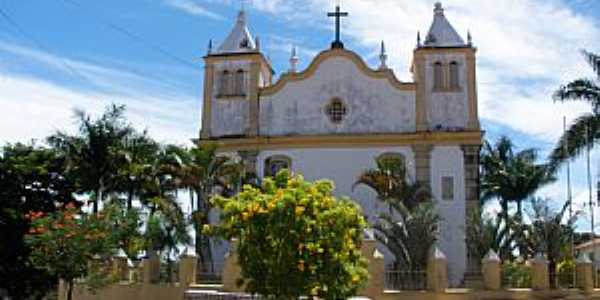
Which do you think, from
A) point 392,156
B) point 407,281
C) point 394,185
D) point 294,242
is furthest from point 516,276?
point 392,156

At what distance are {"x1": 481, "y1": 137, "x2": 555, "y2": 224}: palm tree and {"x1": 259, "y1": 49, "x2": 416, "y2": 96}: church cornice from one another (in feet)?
30.7

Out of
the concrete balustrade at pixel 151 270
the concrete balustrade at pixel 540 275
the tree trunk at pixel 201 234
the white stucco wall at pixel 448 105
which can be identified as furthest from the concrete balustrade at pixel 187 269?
the white stucco wall at pixel 448 105

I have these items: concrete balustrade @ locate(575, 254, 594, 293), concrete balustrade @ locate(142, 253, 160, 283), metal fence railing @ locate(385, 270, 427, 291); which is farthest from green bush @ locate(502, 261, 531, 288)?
concrete balustrade @ locate(142, 253, 160, 283)

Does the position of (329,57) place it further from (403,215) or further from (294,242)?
(294,242)

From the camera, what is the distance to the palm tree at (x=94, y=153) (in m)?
30.2

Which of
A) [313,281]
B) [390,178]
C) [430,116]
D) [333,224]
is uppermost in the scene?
[430,116]

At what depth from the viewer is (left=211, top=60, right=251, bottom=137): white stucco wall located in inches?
1192

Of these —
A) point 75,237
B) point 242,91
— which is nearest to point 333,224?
point 75,237

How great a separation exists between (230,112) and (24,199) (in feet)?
31.5

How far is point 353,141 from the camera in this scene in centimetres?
2869

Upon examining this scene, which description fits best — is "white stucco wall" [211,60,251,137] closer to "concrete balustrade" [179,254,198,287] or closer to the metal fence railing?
"concrete balustrade" [179,254,198,287]

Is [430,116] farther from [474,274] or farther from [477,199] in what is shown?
[474,274]

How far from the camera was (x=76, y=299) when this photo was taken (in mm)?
23969

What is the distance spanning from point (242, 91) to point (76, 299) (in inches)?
445
